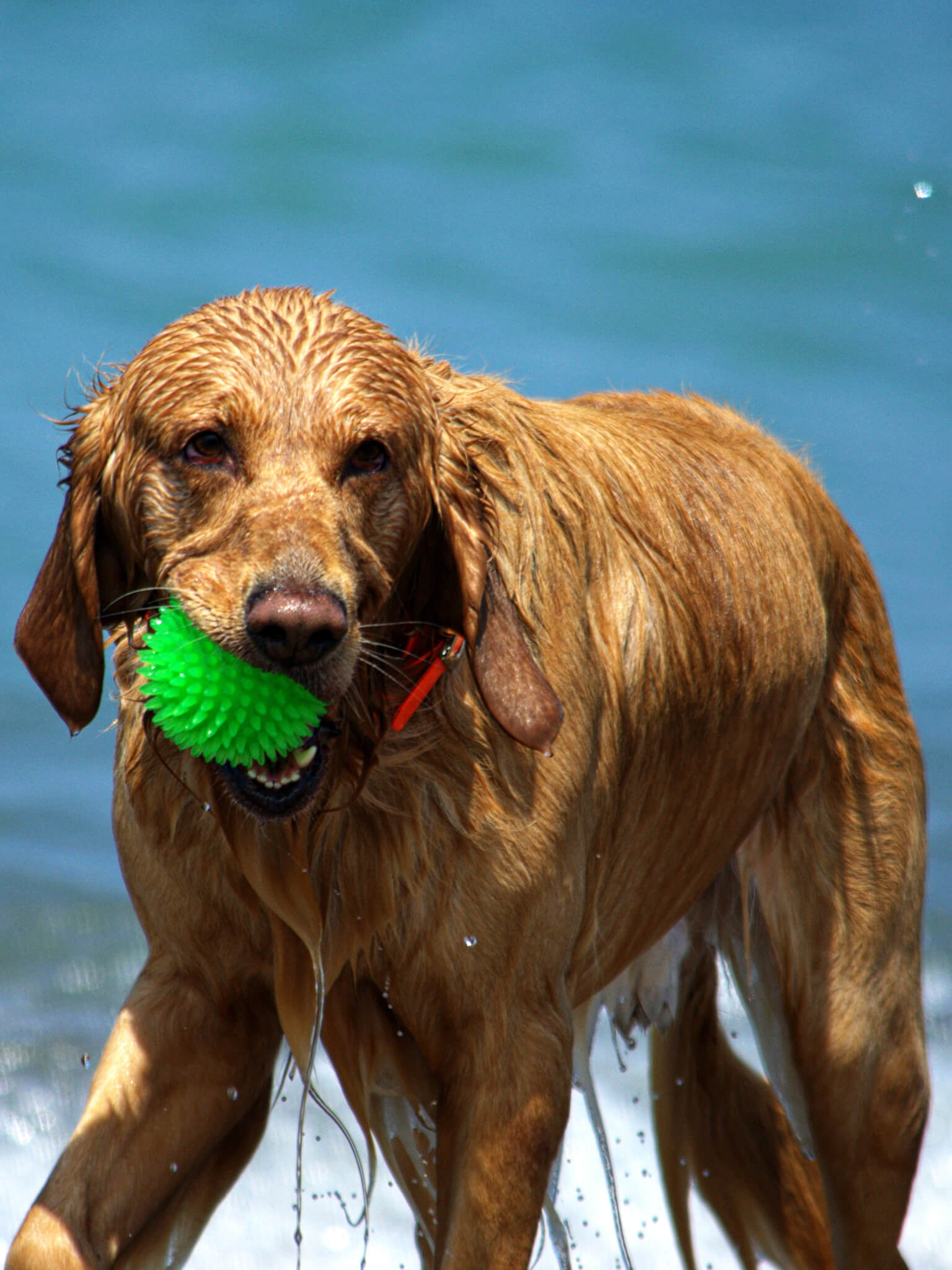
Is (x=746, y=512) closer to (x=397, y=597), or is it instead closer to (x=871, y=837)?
(x=871, y=837)

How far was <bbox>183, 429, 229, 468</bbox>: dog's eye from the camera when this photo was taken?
2.96m

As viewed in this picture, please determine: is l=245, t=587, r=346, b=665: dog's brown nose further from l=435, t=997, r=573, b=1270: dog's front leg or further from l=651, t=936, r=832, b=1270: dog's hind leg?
l=651, t=936, r=832, b=1270: dog's hind leg

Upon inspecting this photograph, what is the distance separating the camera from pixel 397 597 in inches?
126

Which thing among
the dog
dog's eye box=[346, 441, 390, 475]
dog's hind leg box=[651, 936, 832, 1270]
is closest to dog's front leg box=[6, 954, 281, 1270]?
the dog

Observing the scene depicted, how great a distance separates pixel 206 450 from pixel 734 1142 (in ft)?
9.41

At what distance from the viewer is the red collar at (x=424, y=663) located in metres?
3.17

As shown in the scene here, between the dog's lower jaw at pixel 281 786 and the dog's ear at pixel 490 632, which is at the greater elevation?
the dog's ear at pixel 490 632

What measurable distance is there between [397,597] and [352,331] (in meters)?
0.49

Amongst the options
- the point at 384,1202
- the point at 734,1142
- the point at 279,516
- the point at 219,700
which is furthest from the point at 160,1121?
the point at 384,1202

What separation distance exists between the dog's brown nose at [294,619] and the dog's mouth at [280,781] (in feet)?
1.00

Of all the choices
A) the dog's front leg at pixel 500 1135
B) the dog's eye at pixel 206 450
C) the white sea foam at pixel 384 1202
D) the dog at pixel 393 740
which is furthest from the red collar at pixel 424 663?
the white sea foam at pixel 384 1202

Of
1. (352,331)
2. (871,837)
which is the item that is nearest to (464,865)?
(352,331)

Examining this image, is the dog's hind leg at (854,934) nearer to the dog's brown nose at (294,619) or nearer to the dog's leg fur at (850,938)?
the dog's leg fur at (850,938)

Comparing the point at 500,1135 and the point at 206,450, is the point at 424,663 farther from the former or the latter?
the point at 500,1135
